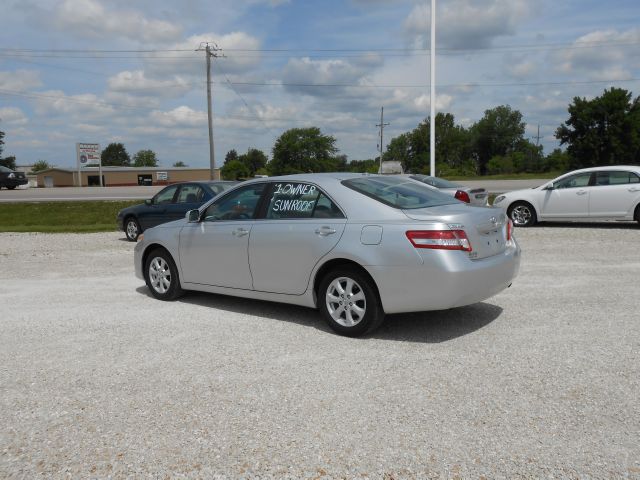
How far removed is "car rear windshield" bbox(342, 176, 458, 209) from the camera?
5.70 metres

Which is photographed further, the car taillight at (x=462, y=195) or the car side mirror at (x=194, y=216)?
the car taillight at (x=462, y=195)

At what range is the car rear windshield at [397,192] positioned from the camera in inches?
224

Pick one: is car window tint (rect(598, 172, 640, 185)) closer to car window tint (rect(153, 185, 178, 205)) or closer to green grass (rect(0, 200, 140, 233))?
car window tint (rect(153, 185, 178, 205))

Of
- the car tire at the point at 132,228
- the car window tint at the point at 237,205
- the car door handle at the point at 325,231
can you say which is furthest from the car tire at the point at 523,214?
the car door handle at the point at 325,231

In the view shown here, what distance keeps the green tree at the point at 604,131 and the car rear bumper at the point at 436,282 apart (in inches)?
2358

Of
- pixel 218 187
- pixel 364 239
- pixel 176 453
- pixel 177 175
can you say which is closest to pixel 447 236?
pixel 364 239

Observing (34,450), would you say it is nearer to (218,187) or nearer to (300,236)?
(300,236)

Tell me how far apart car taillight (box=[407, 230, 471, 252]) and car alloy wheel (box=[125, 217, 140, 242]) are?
10.6 metres

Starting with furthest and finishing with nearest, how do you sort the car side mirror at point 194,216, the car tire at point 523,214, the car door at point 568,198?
the car tire at point 523,214 < the car door at point 568,198 < the car side mirror at point 194,216

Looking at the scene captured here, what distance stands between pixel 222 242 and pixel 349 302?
1808 millimetres

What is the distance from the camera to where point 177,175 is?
96875 millimetres

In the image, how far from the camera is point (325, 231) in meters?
5.69

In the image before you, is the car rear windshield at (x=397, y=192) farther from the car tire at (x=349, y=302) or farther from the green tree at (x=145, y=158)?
the green tree at (x=145, y=158)

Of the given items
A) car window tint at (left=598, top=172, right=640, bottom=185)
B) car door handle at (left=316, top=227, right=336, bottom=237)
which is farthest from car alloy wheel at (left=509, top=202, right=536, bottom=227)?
car door handle at (left=316, top=227, right=336, bottom=237)
